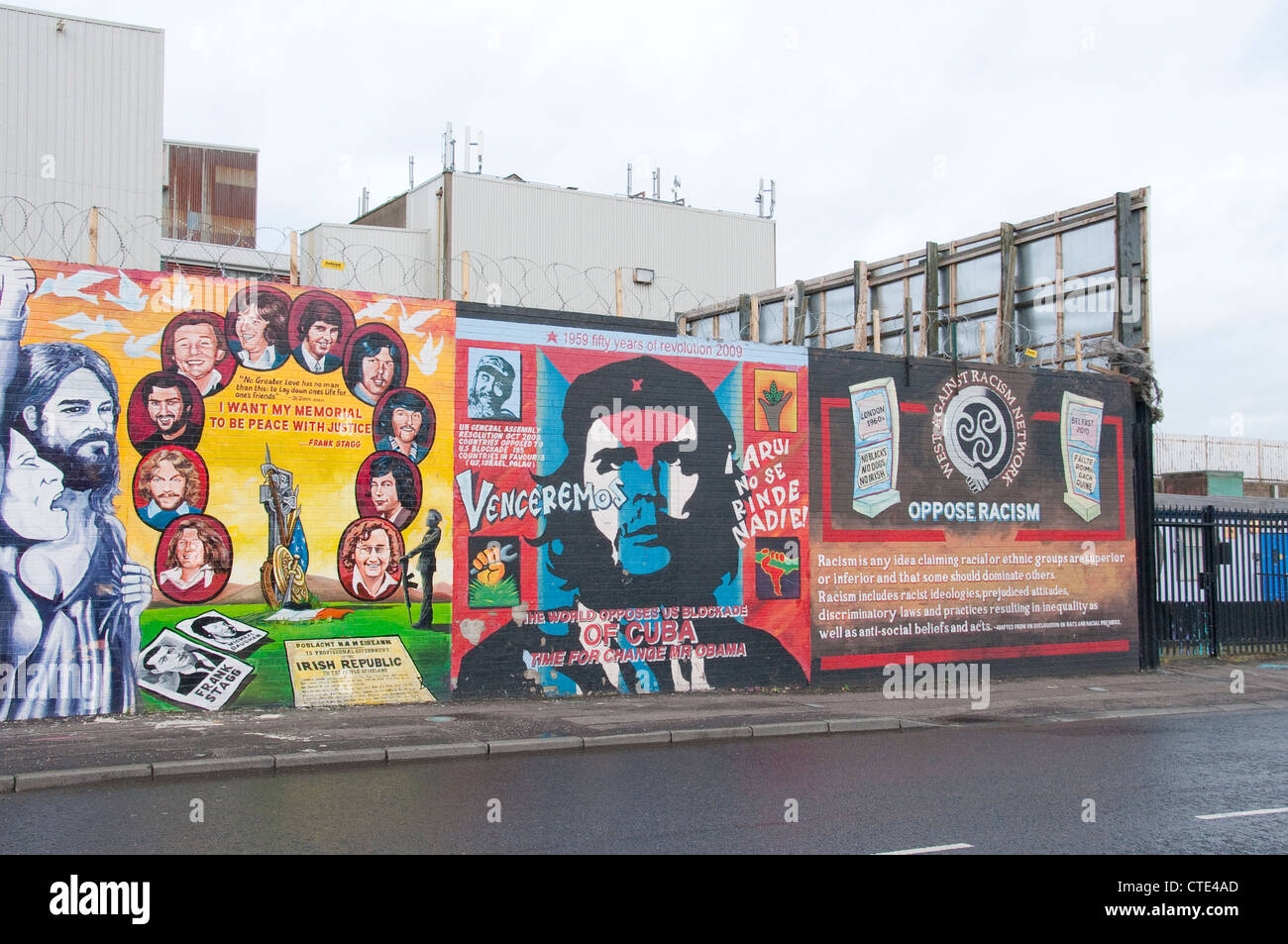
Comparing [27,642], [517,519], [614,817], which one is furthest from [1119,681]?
[27,642]

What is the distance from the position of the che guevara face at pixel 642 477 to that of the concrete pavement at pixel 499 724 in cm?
202

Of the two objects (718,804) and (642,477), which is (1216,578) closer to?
(642,477)

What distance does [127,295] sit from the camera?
13406 mm

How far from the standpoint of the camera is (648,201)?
1566 inches

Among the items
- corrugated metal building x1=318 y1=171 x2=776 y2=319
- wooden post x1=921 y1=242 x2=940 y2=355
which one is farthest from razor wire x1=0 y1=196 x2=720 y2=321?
wooden post x1=921 y1=242 x2=940 y2=355

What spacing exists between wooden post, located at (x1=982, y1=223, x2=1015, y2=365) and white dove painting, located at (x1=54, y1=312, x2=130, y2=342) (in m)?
14.9

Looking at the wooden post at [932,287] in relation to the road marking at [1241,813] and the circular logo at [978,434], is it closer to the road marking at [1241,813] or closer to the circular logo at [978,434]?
the circular logo at [978,434]

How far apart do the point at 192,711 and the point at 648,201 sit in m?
29.4

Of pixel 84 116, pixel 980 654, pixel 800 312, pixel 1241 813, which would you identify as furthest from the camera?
pixel 84 116

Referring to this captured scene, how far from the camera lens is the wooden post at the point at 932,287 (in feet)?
74.7

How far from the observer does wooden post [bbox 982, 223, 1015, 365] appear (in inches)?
851

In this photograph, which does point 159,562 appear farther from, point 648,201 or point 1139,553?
point 648,201

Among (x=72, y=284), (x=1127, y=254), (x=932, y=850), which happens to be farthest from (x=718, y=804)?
(x=1127, y=254)

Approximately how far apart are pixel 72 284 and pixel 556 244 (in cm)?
2544
